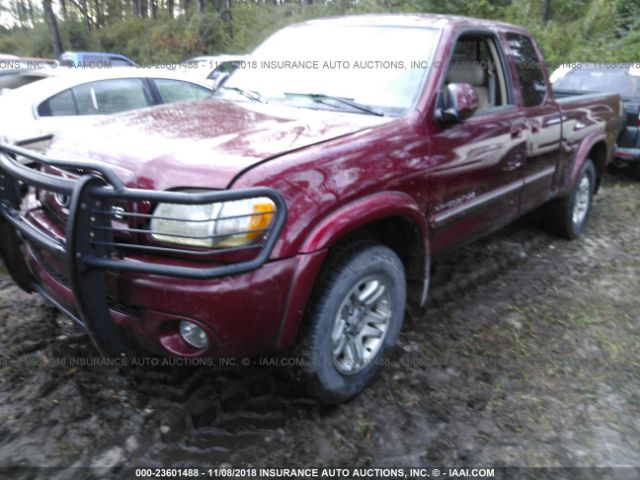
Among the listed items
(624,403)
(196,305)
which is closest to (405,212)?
(196,305)

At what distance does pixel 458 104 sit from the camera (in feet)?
10.0

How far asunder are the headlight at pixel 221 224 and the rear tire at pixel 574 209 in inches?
146

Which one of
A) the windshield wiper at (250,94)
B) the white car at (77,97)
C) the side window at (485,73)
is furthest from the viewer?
the white car at (77,97)

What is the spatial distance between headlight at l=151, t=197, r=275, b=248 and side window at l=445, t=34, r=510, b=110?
7.08ft

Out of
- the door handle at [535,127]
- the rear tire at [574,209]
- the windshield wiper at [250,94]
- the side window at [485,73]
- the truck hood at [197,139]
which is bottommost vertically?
the rear tire at [574,209]

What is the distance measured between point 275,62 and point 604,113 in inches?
134

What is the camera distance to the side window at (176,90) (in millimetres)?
6211

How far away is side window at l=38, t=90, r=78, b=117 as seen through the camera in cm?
548

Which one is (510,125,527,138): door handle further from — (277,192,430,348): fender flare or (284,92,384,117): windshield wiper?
(277,192,430,348): fender flare

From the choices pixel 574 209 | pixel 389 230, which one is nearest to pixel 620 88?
pixel 574 209

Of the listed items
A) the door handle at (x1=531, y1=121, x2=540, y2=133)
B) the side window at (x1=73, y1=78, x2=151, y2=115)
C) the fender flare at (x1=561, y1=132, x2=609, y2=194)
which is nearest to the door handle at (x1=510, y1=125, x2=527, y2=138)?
the door handle at (x1=531, y1=121, x2=540, y2=133)

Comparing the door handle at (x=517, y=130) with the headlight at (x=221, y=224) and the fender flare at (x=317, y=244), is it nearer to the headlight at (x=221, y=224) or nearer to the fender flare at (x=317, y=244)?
the fender flare at (x=317, y=244)

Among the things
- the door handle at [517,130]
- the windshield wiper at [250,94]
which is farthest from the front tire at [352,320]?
the door handle at [517,130]

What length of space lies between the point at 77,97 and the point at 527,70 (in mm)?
A: 4227
